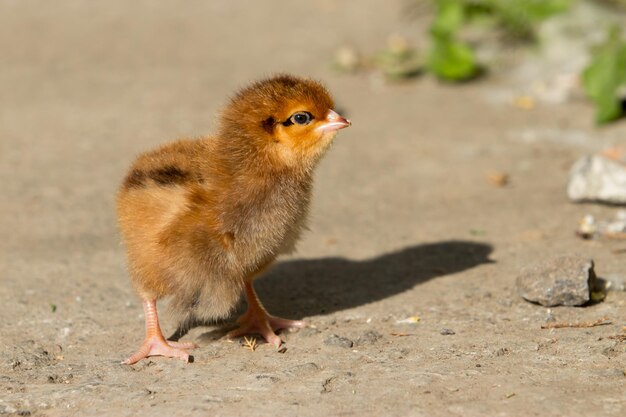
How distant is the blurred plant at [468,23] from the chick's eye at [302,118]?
4502mm

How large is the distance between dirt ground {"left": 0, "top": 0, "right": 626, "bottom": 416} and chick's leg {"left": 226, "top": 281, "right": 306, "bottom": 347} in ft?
0.30

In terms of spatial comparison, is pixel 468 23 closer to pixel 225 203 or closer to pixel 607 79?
pixel 607 79

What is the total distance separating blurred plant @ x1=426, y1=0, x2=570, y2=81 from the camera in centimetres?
870

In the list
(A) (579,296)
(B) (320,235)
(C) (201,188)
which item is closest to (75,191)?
(B) (320,235)

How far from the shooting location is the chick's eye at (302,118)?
4.39 metres

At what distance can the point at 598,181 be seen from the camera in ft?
19.8

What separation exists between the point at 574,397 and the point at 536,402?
0.16m

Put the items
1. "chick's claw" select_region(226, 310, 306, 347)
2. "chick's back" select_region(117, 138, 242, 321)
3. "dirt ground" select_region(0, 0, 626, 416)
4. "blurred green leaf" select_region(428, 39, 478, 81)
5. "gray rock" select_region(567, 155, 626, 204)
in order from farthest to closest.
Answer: "blurred green leaf" select_region(428, 39, 478, 81)
"gray rock" select_region(567, 155, 626, 204)
"chick's claw" select_region(226, 310, 306, 347)
"chick's back" select_region(117, 138, 242, 321)
"dirt ground" select_region(0, 0, 626, 416)

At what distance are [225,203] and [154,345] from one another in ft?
2.40

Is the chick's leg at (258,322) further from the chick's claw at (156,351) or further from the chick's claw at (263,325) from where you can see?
the chick's claw at (156,351)

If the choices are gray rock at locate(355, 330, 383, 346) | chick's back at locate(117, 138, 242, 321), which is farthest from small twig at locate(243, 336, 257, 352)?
gray rock at locate(355, 330, 383, 346)

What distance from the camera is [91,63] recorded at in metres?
9.43

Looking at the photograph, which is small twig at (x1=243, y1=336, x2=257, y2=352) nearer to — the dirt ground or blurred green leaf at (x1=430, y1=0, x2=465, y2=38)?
the dirt ground

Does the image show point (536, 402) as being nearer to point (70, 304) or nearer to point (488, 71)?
point (70, 304)
